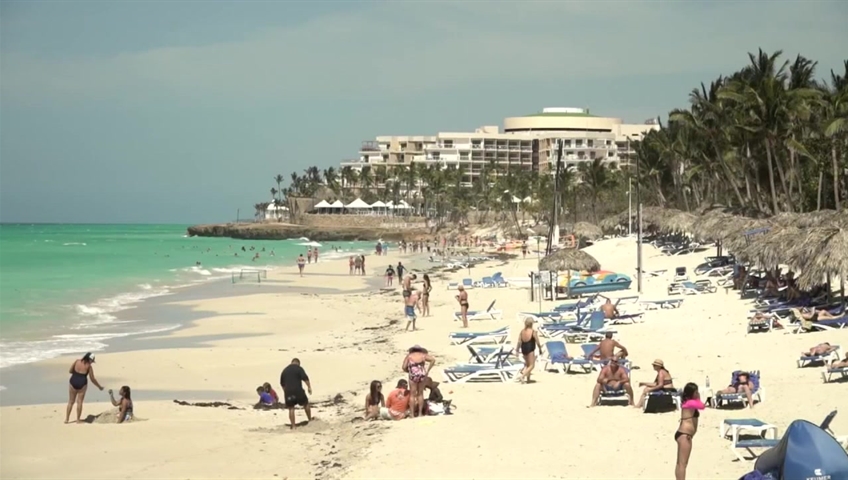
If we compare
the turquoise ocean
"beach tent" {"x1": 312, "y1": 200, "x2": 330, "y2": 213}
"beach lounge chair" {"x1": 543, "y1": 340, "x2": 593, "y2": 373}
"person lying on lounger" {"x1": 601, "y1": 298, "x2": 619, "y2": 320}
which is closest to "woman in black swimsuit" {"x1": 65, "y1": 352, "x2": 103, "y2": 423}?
"beach lounge chair" {"x1": 543, "y1": 340, "x2": 593, "y2": 373}

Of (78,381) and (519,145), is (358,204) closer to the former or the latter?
(519,145)

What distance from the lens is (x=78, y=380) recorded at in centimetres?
1277

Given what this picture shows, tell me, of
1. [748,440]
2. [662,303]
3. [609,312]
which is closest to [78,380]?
[748,440]

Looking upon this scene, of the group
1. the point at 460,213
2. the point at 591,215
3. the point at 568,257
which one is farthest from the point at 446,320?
the point at 460,213

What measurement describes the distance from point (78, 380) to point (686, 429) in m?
7.96

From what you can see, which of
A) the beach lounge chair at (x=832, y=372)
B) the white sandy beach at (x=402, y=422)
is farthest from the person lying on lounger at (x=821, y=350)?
the beach lounge chair at (x=832, y=372)

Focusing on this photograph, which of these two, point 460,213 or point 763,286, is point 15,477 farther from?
point 460,213

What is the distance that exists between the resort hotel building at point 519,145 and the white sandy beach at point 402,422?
323 feet

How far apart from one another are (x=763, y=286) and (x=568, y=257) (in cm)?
610

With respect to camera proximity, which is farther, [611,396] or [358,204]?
[358,204]

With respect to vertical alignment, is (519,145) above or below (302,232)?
above

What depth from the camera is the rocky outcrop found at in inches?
4013

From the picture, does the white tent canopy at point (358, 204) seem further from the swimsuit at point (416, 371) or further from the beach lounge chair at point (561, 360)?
the swimsuit at point (416, 371)

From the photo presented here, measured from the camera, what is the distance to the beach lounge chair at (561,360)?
14672mm
